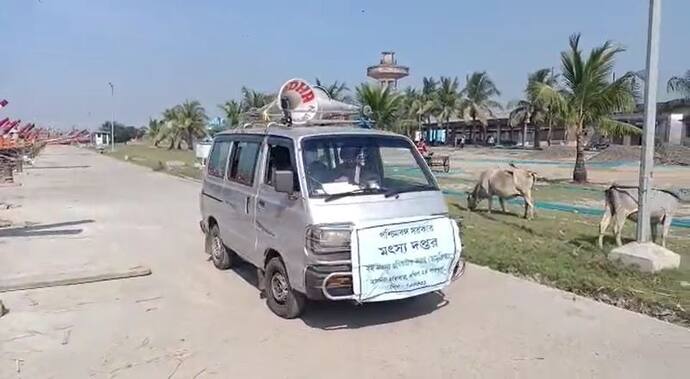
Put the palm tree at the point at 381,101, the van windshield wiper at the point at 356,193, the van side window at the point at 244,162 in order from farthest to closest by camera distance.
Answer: the palm tree at the point at 381,101, the van side window at the point at 244,162, the van windshield wiper at the point at 356,193

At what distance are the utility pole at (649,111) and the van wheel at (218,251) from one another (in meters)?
5.29

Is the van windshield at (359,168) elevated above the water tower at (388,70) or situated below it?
below

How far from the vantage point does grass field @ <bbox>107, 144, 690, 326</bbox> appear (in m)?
5.89

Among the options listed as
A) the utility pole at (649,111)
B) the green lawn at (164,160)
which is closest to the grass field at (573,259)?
the utility pole at (649,111)

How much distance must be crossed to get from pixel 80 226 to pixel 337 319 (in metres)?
8.26

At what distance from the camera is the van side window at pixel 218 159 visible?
743 cm

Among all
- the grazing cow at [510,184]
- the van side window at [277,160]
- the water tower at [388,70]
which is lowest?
the grazing cow at [510,184]

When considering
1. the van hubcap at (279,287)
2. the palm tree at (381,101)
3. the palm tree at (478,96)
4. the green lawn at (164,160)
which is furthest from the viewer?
the palm tree at (478,96)

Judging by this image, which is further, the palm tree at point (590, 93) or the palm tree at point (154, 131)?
the palm tree at point (154, 131)

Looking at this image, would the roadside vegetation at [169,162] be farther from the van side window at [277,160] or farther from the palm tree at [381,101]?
the van side window at [277,160]

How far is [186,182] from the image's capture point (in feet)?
75.7

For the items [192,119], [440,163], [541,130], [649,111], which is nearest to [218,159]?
[649,111]

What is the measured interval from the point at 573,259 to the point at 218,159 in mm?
4918

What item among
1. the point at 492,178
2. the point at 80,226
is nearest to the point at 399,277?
the point at 492,178
